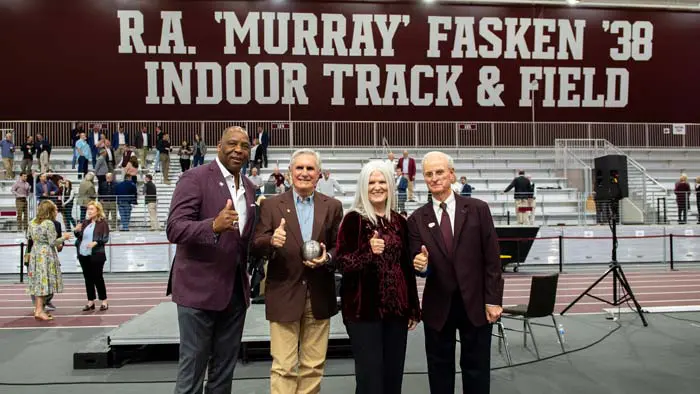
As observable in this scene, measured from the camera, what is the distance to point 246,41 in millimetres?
24344

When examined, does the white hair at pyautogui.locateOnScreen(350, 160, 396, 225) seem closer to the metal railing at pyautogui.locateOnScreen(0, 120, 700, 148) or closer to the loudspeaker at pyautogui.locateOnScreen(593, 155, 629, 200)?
the loudspeaker at pyautogui.locateOnScreen(593, 155, 629, 200)

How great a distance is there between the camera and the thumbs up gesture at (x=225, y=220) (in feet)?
10.7

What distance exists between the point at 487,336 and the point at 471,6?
2365 cm

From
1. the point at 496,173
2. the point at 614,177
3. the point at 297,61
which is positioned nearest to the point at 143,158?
the point at 297,61

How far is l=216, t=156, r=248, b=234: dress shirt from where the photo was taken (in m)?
3.68

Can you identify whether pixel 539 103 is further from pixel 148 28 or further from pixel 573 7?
pixel 148 28

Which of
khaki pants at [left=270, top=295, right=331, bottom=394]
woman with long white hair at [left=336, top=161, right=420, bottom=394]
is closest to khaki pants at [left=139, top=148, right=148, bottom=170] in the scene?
khaki pants at [left=270, top=295, right=331, bottom=394]

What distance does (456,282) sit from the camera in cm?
372

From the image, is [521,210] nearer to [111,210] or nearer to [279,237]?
[111,210]

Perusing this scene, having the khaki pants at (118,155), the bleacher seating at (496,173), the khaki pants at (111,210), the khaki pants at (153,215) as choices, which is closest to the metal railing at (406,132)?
the bleacher seating at (496,173)

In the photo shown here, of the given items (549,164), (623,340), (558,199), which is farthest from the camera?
(549,164)

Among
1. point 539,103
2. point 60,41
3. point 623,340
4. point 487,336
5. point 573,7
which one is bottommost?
point 623,340

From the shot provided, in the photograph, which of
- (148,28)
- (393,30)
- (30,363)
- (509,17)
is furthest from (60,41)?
(30,363)

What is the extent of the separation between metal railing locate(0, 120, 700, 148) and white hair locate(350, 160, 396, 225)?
19095 mm
